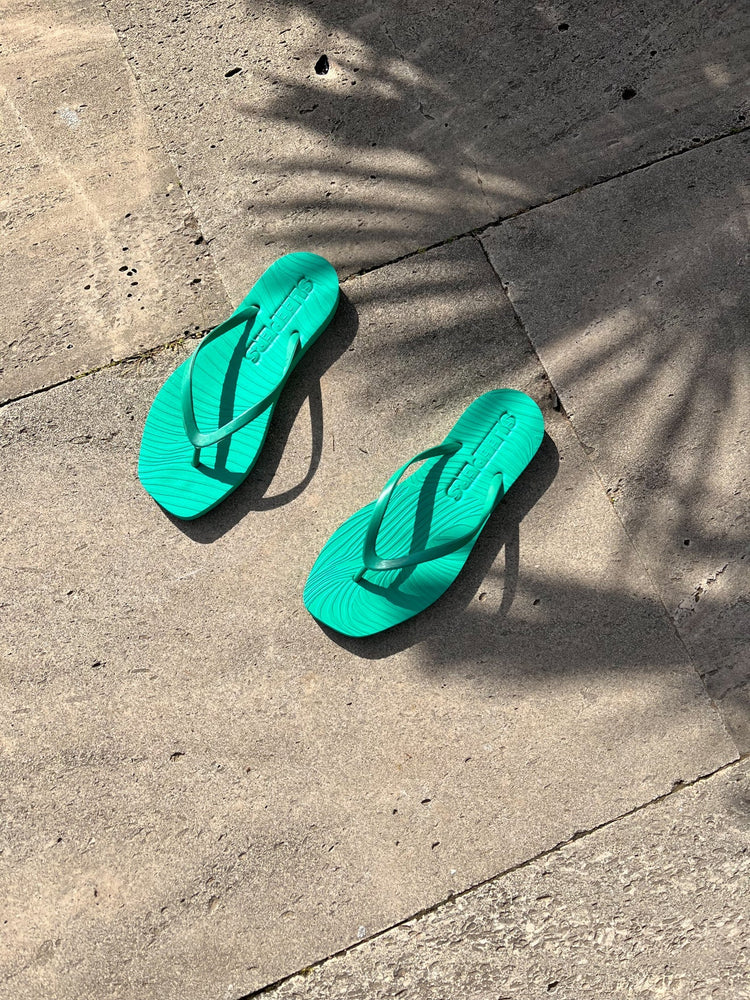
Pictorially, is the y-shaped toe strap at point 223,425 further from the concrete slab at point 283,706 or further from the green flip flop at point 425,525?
the green flip flop at point 425,525

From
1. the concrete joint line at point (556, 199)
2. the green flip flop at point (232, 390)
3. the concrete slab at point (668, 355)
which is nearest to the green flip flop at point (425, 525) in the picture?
the concrete slab at point (668, 355)

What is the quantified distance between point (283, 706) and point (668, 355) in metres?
1.48

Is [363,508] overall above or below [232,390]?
below

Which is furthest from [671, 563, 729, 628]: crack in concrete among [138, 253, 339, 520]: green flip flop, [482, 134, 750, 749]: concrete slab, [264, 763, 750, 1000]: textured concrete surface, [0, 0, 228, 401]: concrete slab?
[0, 0, 228, 401]: concrete slab

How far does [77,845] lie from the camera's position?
226cm

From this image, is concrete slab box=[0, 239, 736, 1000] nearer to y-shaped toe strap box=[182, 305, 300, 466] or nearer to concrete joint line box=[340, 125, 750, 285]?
y-shaped toe strap box=[182, 305, 300, 466]

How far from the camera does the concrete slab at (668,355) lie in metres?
2.42

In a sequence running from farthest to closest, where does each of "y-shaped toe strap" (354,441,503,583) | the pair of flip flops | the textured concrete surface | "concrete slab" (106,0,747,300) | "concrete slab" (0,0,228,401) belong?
"concrete slab" (106,0,747,300) → "concrete slab" (0,0,228,401) → the pair of flip flops → "y-shaped toe strap" (354,441,503,583) → the textured concrete surface

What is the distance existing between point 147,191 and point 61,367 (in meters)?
0.65

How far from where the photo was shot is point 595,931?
2.19 meters

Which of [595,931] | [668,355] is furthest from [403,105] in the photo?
[595,931]

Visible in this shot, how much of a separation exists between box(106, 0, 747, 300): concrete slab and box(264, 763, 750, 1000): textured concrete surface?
5.93 feet

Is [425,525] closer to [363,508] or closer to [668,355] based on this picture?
[363,508]

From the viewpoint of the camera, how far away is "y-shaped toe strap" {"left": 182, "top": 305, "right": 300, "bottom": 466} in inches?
94.8
